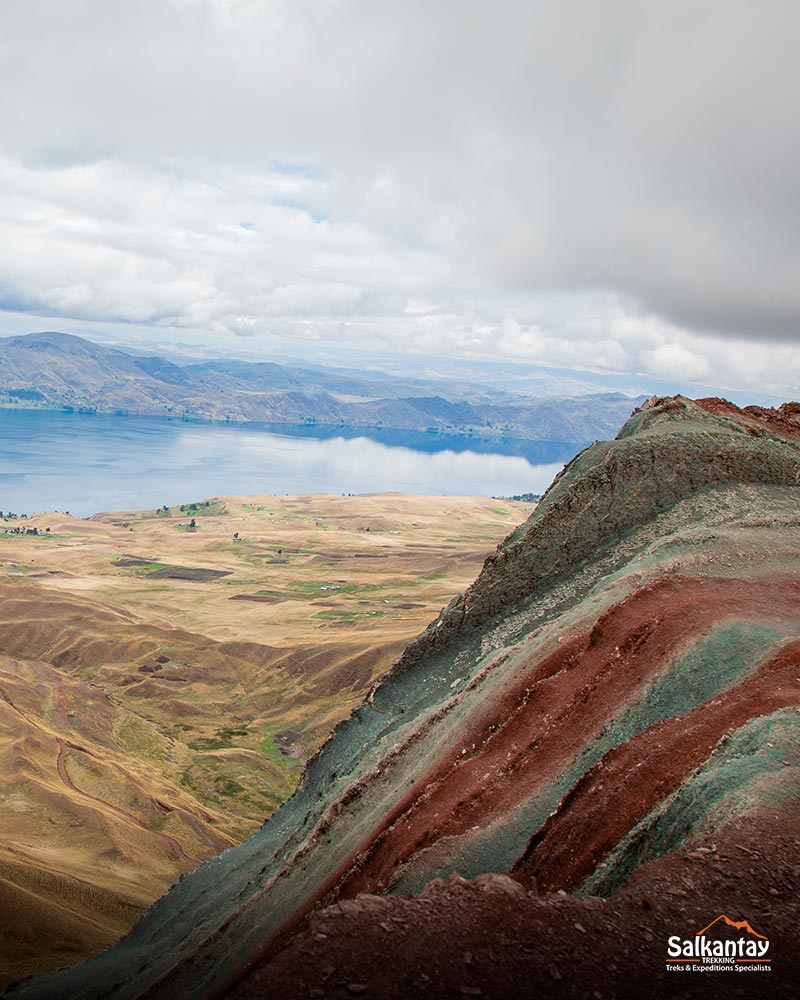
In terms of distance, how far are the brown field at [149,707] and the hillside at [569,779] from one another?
18255 mm

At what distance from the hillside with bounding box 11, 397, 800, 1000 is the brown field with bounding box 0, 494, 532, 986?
719 inches

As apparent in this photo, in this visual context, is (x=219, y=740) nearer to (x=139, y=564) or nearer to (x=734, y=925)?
(x=734, y=925)

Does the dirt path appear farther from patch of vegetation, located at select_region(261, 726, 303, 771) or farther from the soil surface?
the soil surface

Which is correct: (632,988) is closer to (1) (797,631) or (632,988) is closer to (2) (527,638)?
Result: (1) (797,631)

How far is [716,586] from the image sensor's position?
25391mm

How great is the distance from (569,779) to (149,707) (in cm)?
9917

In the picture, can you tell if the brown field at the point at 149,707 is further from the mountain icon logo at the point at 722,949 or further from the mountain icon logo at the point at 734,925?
the mountain icon logo at the point at 734,925

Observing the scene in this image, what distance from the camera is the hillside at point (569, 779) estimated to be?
11539 mm

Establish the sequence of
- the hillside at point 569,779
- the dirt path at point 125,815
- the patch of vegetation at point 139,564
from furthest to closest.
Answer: the patch of vegetation at point 139,564 < the dirt path at point 125,815 < the hillside at point 569,779

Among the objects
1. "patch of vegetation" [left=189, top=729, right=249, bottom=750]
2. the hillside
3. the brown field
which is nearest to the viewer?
the hillside

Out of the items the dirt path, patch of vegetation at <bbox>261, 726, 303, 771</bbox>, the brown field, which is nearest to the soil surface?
the brown field

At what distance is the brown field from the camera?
172 ft

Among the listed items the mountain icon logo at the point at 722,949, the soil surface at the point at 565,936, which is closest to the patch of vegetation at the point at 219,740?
the soil surface at the point at 565,936

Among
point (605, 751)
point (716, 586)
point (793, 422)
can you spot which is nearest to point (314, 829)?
point (605, 751)
